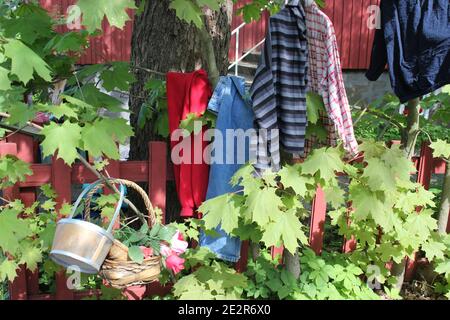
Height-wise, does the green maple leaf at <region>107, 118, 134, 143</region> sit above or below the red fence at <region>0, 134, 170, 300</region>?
above

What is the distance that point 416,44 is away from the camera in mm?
2408

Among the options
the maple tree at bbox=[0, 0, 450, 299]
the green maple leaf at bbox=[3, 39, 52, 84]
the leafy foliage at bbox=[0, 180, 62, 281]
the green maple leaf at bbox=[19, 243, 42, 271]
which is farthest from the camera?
the green maple leaf at bbox=[19, 243, 42, 271]

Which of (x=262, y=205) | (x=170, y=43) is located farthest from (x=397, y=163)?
(x=170, y=43)

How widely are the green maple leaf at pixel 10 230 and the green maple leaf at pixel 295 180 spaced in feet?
4.53

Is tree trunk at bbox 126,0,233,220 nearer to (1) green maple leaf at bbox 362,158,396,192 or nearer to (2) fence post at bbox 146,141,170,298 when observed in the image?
(2) fence post at bbox 146,141,170,298

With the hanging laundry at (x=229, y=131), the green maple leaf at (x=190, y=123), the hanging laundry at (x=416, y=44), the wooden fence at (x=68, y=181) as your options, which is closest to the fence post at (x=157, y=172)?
the wooden fence at (x=68, y=181)

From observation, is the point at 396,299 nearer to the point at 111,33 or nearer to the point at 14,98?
the point at 14,98

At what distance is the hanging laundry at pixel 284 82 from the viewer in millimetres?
2361

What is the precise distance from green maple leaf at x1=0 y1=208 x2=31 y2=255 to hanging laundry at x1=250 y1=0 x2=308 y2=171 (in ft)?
4.56

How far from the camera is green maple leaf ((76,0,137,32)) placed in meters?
1.70

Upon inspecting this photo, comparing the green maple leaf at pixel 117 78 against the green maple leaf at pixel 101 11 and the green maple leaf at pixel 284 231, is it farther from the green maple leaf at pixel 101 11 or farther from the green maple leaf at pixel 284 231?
the green maple leaf at pixel 284 231

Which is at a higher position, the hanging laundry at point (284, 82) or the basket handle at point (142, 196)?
the hanging laundry at point (284, 82)

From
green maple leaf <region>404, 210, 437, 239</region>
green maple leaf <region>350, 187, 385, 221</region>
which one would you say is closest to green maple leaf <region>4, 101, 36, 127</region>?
green maple leaf <region>350, 187, 385, 221</region>

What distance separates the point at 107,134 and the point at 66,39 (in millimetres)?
651
